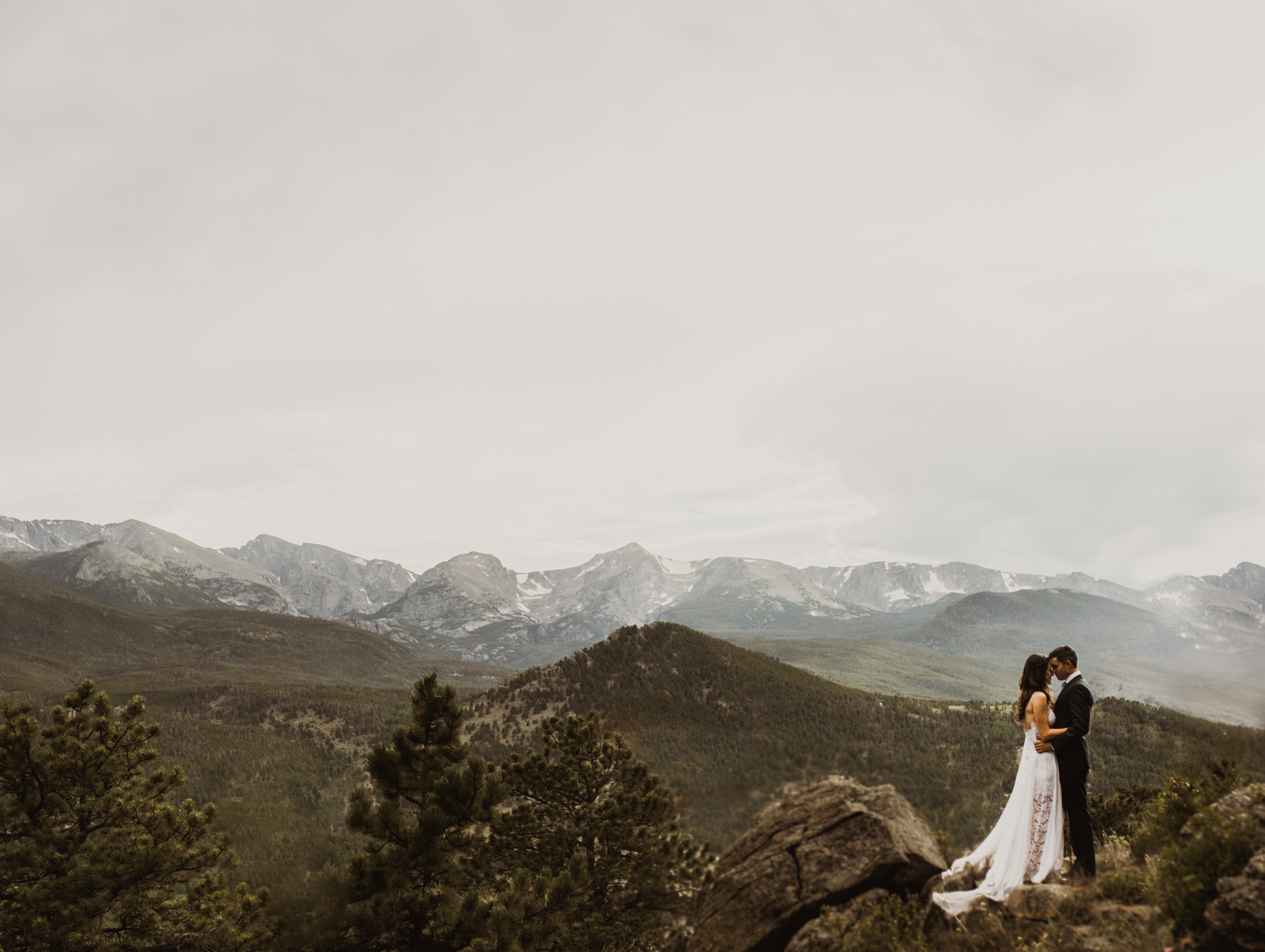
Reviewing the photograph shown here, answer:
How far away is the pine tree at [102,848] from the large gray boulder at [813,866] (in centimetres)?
1556

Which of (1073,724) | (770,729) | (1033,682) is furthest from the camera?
(770,729)

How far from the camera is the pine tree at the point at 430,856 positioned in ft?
48.7

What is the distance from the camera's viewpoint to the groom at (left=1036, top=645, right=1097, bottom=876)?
9828 mm

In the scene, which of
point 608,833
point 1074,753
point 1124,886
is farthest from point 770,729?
point 1124,886

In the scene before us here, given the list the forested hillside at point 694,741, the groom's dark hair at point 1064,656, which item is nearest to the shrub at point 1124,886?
the groom's dark hair at point 1064,656

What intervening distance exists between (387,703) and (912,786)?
127594 millimetres

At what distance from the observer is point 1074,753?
10.2 meters

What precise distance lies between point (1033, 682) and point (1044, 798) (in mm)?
1972

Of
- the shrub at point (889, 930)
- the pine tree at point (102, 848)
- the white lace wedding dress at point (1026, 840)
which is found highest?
the white lace wedding dress at point (1026, 840)

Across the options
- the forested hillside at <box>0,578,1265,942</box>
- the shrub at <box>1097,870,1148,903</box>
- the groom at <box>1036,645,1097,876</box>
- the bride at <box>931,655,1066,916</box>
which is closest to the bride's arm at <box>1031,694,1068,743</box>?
the bride at <box>931,655,1066,916</box>

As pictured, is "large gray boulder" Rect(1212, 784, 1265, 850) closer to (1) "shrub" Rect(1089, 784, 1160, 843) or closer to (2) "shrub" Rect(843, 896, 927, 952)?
(2) "shrub" Rect(843, 896, 927, 952)

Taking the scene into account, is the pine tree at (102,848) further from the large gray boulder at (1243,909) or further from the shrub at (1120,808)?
the shrub at (1120,808)

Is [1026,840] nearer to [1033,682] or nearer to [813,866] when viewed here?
[1033,682]

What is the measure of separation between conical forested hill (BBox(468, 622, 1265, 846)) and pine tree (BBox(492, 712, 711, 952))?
19.9 metres
